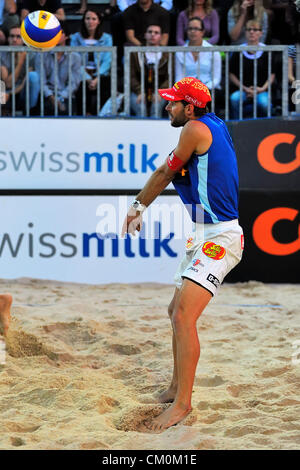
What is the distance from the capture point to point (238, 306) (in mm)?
7496

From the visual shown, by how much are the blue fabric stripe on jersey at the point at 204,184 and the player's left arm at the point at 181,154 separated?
0.06m

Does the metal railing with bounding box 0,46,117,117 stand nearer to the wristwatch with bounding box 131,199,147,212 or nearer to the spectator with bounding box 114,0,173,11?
the spectator with bounding box 114,0,173,11

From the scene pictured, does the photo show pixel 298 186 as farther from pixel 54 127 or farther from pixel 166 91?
pixel 166 91

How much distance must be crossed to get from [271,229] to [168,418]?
15.2 feet

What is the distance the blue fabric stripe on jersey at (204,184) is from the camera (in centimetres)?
438

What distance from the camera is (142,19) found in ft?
31.1

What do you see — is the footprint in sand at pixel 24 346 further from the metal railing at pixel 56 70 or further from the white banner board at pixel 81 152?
the metal railing at pixel 56 70

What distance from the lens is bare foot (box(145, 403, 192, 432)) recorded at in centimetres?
418

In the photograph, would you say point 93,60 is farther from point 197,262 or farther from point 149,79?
point 197,262

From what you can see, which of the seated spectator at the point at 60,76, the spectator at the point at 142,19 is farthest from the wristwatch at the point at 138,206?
the spectator at the point at 142,19

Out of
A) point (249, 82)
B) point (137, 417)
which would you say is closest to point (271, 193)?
point (249, 82)

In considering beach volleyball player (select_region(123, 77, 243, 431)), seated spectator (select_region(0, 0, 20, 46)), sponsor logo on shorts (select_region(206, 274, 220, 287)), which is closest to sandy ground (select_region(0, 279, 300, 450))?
beach volleyball player (select_region(123, 77, 243, 431))

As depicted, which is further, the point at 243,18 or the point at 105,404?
the point at 243,18

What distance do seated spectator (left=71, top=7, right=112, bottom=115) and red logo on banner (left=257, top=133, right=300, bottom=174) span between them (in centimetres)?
196
